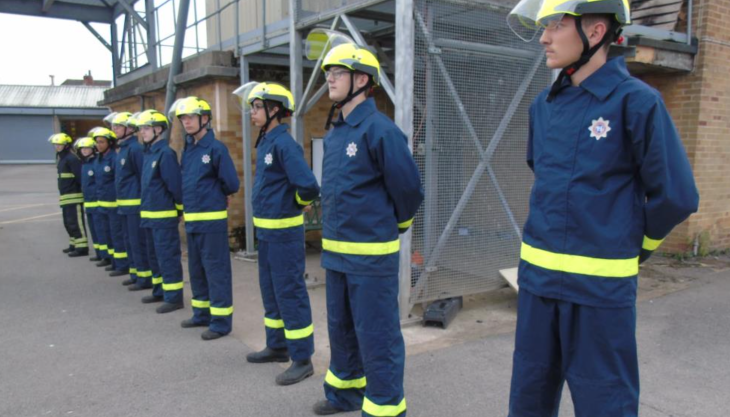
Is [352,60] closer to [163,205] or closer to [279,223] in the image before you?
[279,223]

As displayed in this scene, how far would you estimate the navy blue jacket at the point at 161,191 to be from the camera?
18.2 feet

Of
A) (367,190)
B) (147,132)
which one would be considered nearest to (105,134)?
(147,132)

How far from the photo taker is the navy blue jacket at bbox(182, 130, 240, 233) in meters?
4.76

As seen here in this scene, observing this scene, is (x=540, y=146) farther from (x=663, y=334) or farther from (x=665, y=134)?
(x=663, y=334)

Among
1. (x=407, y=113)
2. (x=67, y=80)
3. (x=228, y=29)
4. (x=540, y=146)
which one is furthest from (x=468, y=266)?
(x=67, y=80)

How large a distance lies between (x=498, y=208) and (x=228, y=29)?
248 inches

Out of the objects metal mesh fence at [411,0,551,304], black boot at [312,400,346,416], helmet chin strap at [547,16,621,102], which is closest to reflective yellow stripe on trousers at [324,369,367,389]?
black boot at [312,400,346,416]

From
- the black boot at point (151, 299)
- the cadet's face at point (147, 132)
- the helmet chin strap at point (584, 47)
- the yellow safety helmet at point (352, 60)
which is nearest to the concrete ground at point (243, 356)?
the black boot at point (151, 299)

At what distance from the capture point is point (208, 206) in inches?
187

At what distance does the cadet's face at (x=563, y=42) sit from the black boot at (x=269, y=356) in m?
3.11

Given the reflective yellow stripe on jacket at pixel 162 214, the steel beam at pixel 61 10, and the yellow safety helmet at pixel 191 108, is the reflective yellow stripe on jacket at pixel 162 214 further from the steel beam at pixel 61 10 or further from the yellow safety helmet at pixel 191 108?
the steel beam at pixel 61 10

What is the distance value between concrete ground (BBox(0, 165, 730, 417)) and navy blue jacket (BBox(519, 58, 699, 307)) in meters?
1.74

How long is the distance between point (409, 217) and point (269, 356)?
1890mm

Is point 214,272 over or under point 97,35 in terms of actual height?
under
